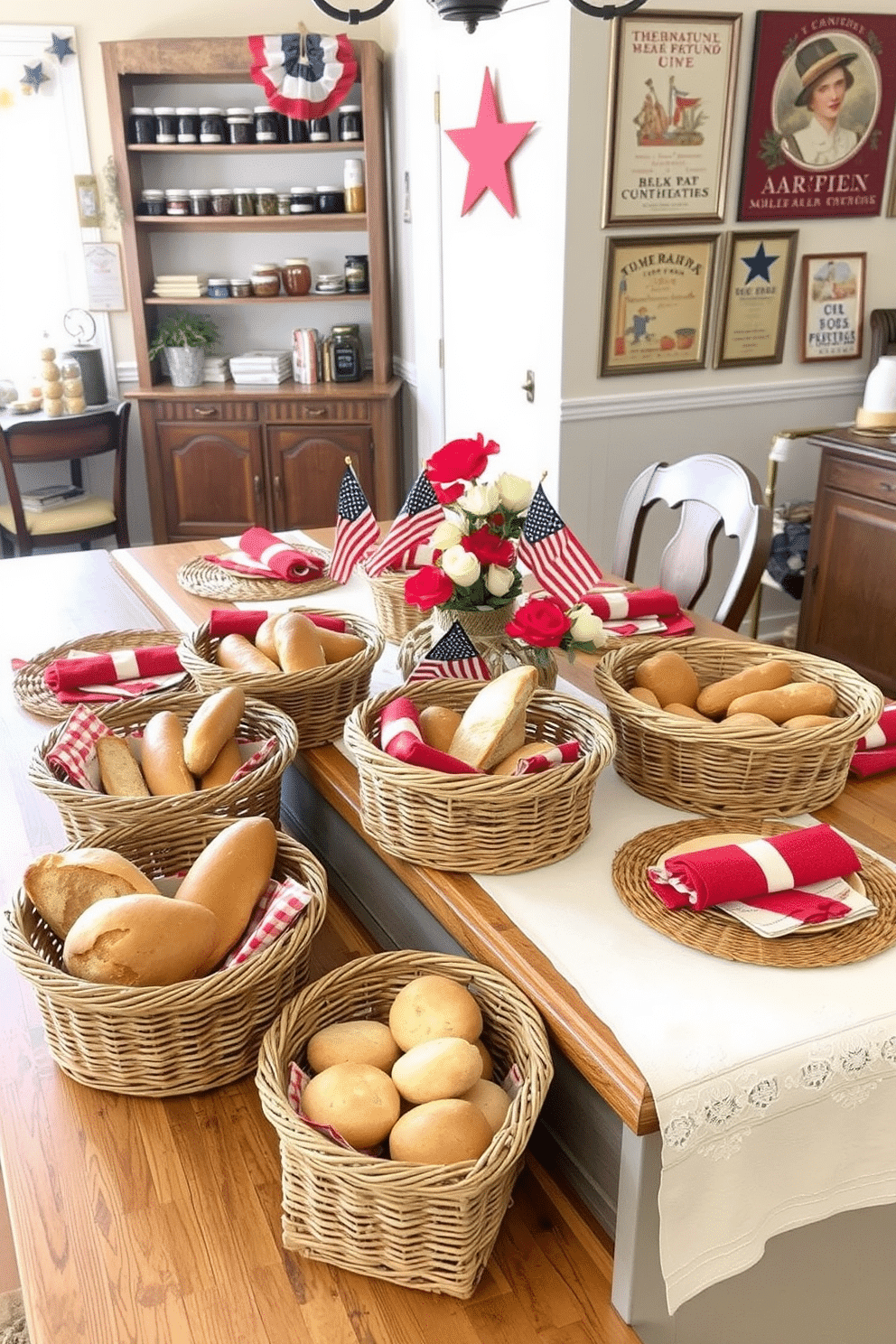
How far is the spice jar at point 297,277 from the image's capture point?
14.4 ft

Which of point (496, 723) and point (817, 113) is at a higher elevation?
point (817, 113)

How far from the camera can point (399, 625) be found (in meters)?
1.82

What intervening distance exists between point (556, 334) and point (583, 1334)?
109 inches

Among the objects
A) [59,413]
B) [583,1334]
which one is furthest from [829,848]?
[59,413]

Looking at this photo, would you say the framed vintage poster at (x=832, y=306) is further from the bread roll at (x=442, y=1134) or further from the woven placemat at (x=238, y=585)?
the bread roll at (x=442, y=1134)

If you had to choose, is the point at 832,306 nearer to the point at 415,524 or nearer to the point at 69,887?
the point at 415,524

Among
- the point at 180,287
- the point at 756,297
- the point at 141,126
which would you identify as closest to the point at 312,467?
the point at 180,287

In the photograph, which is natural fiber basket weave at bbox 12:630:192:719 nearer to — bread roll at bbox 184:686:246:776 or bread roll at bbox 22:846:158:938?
bread roll at bbox 184:686:246:776

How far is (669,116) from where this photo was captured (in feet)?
9.85

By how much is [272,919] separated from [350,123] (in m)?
3.86

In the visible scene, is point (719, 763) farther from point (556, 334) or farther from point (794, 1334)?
point (556, 334)

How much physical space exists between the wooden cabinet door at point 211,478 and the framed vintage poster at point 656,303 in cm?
168

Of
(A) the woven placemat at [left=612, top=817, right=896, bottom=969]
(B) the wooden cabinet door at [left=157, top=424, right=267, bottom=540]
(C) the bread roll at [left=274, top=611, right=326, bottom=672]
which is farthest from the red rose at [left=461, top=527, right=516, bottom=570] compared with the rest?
(B) the wooden cabinet door at [left=157, top=424, right=267, bottom=540]

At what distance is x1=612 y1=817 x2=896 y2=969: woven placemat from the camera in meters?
0.98
